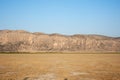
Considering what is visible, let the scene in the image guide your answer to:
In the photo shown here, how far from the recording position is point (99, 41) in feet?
460

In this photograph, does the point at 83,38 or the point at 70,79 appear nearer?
the point at 70,79

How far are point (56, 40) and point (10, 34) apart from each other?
115 feet

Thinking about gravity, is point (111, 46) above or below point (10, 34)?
below

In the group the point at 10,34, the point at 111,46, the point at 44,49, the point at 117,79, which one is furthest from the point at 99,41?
the point at 117,79

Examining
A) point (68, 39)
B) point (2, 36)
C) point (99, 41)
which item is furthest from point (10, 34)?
point (99, 41)

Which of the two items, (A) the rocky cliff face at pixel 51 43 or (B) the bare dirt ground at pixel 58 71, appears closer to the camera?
(B) the bare dirt ground at pixel 58 71

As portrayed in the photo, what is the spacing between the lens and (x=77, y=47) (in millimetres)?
134875

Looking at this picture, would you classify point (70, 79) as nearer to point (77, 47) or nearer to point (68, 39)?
point (77, 47)

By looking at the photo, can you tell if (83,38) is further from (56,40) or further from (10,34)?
(10,34)

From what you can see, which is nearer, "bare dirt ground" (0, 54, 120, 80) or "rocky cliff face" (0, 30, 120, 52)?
"bare dirt ground" (0, 54, 120, 80)

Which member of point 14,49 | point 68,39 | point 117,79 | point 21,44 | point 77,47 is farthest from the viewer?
point 68,39

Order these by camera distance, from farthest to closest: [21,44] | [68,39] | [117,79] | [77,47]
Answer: [68,39] < [77,47] < [21,44] < [117,79]

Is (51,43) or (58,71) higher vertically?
(58,71)

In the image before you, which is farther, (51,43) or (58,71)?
(51,43)
